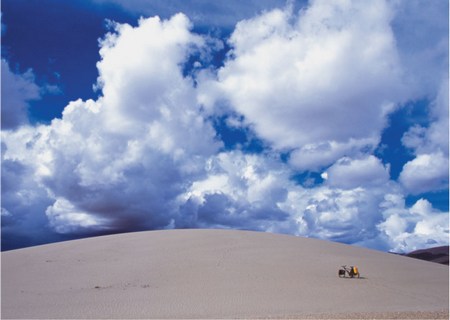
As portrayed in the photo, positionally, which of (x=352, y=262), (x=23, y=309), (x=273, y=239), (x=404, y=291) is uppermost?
(x=273, y=239)

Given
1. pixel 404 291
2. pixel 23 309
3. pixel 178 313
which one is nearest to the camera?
pixel 178 313

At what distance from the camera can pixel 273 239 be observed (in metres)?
39.3

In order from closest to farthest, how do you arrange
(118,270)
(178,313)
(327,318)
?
(327,318), (178,313), (118,270)

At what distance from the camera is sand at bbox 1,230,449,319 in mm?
17203

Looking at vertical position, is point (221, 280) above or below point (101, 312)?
above

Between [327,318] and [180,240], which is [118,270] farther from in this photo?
[327,318]

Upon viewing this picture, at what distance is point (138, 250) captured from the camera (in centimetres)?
3312

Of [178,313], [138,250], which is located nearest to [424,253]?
[138,250]

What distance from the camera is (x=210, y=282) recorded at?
73.8ft

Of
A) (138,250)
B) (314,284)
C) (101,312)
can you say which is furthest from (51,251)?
(314,284)

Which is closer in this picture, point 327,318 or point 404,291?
point 327,318

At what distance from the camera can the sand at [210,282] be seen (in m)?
17.2

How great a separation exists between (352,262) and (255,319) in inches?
703

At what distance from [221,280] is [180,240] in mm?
14897
